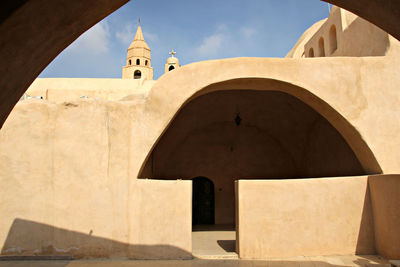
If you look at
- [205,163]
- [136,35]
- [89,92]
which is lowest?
[205,163]

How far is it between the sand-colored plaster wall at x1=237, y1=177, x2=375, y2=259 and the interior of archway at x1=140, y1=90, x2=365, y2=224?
12.0 ft

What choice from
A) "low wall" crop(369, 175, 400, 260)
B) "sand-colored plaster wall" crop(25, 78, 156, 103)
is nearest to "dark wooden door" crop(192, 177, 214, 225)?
"sand-colored plaster wall" crop(25, 78, 156, 103)

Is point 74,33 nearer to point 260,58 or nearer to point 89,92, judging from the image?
point 260,58

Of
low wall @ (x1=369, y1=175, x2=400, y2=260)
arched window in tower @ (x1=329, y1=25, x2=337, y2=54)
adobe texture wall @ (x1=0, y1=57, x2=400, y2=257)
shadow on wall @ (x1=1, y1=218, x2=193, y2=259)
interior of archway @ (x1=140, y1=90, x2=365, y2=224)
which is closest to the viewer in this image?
low wall @ (x1=369, y1=175, x2=400, y2=260)

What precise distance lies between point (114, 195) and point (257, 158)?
6.76 meters

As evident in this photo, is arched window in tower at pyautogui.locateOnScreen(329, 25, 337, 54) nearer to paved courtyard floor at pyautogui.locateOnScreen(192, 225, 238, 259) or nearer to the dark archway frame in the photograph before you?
the dark archway frame

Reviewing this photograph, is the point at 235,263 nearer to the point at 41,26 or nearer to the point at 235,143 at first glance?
the point at 41,26

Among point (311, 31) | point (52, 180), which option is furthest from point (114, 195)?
point (311, 31)

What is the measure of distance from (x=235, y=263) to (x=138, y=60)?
25195mm

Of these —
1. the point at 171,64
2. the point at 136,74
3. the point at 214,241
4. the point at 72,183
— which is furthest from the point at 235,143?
the point at 136,74

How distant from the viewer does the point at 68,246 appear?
7.00 m

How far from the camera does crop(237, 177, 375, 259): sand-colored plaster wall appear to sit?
7.01 meters

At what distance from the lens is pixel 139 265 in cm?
655

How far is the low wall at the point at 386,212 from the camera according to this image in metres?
6.53
